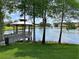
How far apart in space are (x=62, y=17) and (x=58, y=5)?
62.6 inches

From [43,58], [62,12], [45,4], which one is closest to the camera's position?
[43,58]

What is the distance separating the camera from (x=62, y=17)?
21547mm

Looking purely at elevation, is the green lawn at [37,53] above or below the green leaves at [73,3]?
below

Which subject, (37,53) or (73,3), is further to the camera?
(73,3)

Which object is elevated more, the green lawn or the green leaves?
the green leaves

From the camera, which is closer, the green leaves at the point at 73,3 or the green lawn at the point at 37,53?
the green lawn at the point at 37,53

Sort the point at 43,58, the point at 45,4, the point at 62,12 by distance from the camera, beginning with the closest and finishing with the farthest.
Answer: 1. the point at 43,58
2. the point at 45,4
3. the point at 62,12

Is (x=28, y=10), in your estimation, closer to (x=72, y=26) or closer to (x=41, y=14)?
(x=41, y=14)

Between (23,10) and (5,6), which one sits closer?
(5,6)

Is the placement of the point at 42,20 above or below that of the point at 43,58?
above

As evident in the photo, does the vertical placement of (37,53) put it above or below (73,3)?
below

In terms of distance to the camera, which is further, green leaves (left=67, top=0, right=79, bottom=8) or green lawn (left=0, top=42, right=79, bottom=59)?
green leaves (left=67, top=0, right=79, bottom=8)

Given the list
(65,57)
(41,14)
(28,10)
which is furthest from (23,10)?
(65,57)

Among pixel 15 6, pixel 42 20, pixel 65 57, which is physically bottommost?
pixel 65 57
